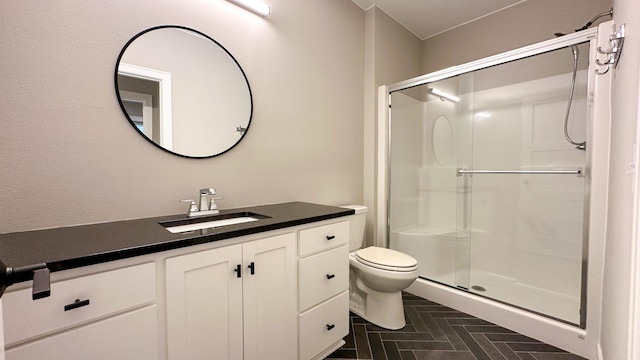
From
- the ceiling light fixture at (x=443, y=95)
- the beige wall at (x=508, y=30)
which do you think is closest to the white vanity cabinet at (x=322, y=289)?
the ceiling light fixture at (x=443, y=95)

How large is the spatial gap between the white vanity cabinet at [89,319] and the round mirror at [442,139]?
9.19 feet


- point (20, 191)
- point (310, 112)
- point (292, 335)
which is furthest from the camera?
point (310, 112)

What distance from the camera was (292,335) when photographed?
4.44ft

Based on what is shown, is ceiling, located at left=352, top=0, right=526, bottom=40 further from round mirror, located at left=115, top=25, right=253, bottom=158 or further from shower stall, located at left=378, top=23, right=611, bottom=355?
round mirror, located at left=115, top=25, right=253, bottom=158

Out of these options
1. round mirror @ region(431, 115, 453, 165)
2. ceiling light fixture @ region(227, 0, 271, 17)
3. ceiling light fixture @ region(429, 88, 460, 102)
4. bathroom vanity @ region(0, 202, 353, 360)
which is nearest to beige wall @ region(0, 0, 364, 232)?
ceiling light fixture @ region(227, 0, 271, 17)

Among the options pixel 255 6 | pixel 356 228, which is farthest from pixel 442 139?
pixel 255 6

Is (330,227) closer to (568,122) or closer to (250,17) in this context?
(250,17)

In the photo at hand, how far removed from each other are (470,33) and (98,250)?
11.4ft

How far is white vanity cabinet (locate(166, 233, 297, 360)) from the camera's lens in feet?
3.25

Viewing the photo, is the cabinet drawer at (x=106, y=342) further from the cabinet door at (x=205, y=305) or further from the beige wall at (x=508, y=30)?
the beige wall at (x=508, y=30)

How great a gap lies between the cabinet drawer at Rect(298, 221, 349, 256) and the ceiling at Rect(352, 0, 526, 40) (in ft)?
6.93

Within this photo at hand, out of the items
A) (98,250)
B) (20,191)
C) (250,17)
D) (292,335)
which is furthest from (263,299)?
(250,17)

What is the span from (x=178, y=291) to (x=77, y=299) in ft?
0.93

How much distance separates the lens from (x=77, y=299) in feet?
2.58
